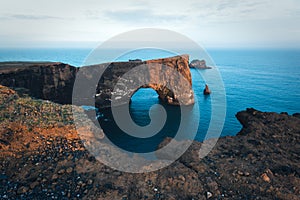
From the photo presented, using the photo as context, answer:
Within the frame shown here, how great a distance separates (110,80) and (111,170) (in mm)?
35103

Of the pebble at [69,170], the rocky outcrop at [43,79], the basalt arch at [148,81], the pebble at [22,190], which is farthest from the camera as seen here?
the basalt arch at [148,81]

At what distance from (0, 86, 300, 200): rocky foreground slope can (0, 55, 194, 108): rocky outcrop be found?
2131 cm

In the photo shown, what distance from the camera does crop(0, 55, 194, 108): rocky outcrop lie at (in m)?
40.8

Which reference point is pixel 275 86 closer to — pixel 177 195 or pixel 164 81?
pixel 164 81

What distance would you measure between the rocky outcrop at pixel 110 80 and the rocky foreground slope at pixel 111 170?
21.3m

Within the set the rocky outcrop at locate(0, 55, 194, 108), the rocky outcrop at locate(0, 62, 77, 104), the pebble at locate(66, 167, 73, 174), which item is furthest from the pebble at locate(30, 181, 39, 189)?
the rocky outcrop at locate(0, 55, 194, 108)

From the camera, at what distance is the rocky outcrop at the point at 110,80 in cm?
4081

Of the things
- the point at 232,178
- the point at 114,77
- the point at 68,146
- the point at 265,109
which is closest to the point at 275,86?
the point at 265,109

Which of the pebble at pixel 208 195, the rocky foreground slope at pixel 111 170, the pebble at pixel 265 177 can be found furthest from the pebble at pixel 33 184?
the pebble at pixel 265 177

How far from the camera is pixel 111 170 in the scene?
14312mm

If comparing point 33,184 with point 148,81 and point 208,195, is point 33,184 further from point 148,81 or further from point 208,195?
point 148,81

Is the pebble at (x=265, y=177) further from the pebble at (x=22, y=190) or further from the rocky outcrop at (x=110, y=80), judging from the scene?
the rocky outcrop at (x=110, y=80)

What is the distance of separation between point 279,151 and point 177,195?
461 inches

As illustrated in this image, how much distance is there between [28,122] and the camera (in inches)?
699
